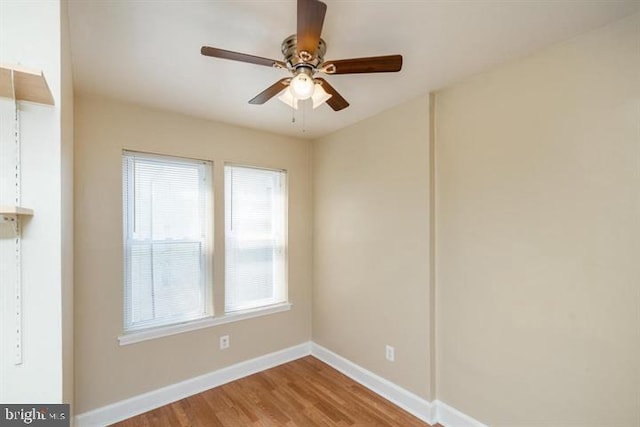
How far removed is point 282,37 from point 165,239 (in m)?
1.92

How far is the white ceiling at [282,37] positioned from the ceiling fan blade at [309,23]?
0.81 feet

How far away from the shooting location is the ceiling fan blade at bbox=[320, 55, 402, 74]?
1.37 meters

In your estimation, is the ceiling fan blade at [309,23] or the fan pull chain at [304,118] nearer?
the ceiling fan blade at [309,23]

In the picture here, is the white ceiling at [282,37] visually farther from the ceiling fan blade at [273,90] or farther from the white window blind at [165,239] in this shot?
the white window blind at [165,239]

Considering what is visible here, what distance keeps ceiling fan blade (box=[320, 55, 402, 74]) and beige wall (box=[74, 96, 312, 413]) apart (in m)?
1.75

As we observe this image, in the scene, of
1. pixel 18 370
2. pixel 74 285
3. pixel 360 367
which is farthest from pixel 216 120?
pixel 360 367

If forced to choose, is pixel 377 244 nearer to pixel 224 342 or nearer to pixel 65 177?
pixel 224 342

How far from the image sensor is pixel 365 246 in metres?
2.83

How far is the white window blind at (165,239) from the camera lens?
2.44 metres

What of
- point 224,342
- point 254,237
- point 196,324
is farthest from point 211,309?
point 254,237

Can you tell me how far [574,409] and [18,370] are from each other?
98.8 inches

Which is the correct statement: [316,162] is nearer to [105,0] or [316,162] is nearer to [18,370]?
[105,0]

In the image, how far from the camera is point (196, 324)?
266 cm

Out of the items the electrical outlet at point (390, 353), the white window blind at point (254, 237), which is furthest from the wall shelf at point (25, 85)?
the electrical outlet at point (390, 353)
